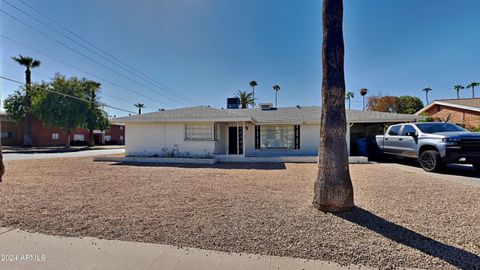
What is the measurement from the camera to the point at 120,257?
10.6ft

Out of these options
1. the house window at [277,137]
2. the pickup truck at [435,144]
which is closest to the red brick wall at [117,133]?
the house window at [277,137]

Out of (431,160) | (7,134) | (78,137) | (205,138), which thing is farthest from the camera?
(78,137)

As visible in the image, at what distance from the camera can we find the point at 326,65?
186 inches

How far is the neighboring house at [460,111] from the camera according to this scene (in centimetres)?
2208

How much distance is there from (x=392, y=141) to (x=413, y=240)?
9766 mm

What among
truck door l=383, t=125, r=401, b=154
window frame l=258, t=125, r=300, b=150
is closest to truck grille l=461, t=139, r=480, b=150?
truck door l=383, t=125, r=401, b=154

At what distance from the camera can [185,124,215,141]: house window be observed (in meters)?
14.7

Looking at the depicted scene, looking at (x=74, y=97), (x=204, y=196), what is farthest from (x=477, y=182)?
(x=74, y=97)

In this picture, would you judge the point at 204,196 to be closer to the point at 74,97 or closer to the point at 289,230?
the point at 289,230

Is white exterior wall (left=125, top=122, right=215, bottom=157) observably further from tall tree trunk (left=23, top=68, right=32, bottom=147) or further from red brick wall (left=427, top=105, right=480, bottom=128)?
tall tree trunk (left=23, top=68, right=32, bottom=147)

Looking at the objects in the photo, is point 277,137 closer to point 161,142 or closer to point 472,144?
point 161,142

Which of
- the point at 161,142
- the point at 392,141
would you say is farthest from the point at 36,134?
the point at 392,141

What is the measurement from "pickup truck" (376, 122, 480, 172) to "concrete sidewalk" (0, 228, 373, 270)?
28.2 feet

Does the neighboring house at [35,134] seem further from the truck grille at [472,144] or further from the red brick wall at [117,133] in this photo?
the truck grille at [472,144]
